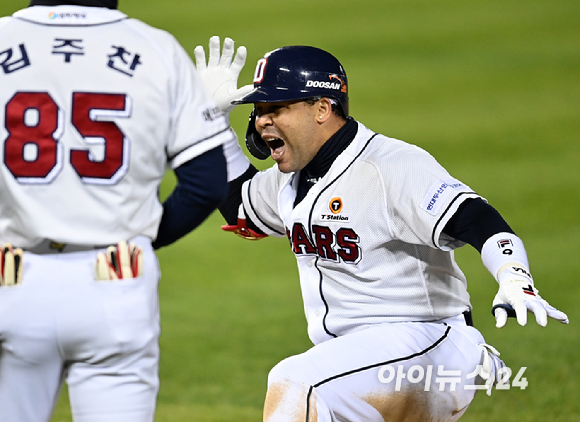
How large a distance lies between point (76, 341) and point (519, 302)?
1.41m

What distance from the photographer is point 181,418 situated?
5.39 meters

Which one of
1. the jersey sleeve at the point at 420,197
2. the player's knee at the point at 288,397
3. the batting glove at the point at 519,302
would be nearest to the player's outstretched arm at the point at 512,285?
the batting glove at the point at 519,302

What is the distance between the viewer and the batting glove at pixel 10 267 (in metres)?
2.31

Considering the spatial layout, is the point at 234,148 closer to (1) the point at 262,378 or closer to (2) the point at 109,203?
(2) the point at 109,203

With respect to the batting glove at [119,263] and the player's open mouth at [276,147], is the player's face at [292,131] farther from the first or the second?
the batting glove at [119,263]

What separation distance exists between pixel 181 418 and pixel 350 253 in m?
2.39

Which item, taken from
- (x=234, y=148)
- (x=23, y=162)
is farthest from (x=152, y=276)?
(x=234, y=148)

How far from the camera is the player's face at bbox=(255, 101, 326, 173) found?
368cm

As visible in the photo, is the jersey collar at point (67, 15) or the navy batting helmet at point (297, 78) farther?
the navy batting helmet at point (297, 78)

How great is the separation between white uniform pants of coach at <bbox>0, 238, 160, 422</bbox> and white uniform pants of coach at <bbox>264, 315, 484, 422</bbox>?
0.82m

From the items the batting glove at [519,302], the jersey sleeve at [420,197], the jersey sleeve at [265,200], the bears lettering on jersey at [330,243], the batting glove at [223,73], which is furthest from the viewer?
the jersey sleeve at [265,200]

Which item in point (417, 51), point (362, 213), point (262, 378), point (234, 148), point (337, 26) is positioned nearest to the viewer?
point (362, 213)

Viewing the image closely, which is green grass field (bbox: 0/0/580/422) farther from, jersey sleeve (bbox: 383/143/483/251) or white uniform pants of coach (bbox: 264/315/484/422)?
jersey sleeve (bbox: 383/143/483/251)

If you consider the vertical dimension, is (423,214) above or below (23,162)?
below
